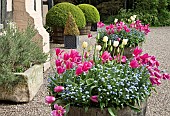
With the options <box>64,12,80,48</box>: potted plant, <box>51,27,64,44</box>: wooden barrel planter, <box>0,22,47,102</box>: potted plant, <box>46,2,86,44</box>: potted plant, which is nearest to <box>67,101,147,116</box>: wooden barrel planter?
<box>0,22,47,102</box>: potted plant

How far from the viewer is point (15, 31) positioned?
4.38 m

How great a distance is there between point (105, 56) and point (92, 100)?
46 cm

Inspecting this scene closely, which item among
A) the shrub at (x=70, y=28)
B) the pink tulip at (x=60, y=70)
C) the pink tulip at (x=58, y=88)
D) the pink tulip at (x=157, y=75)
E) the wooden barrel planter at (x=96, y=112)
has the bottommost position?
the wooden barrel planter at (x=96, y=112)

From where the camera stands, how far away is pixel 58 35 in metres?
9.02

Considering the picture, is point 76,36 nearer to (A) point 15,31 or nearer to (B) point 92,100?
(A) point 15,31

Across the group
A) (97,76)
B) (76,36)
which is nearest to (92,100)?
(97,76)

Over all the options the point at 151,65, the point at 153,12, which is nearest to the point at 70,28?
the point at 151,65

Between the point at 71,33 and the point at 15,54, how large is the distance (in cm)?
426

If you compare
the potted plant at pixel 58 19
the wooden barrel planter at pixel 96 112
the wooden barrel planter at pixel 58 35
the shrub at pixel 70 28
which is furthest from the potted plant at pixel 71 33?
the wooden barrel planter at pixel 96 112

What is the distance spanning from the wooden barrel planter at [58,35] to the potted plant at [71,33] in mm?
745

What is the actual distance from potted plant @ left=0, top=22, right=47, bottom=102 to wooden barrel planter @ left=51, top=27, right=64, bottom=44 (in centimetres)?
460

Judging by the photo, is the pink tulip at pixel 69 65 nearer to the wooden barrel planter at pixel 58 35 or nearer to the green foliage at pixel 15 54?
the green foliage at pixel 15 54

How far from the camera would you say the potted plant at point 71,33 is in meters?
8.10

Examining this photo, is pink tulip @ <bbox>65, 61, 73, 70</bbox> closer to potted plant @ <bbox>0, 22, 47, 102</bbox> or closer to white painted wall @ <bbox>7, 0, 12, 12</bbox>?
potted plant @ <bbox>0, 22, 47, 102</bbox>
